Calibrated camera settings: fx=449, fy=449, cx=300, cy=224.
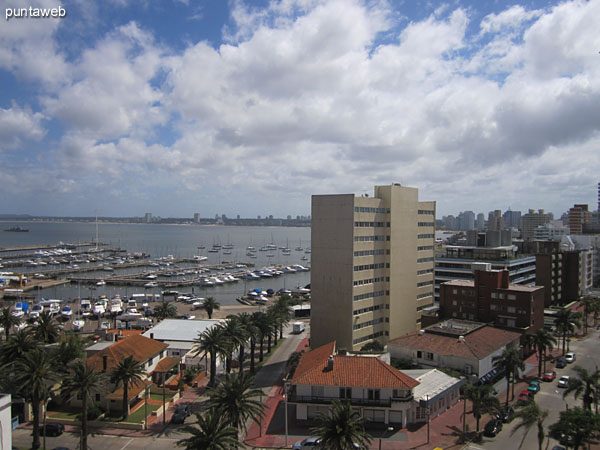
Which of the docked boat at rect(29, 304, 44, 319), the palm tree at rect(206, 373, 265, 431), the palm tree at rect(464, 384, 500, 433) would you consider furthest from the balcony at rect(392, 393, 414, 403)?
the docked boat at rect(29, 304, 44, 319)

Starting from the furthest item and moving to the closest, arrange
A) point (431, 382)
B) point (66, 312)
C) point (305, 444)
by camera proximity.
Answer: point (66, 312)
point (431, 382)
point (305, 444)

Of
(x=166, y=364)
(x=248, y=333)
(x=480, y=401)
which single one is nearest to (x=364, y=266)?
(x=248, y=333)

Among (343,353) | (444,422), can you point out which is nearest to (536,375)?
(444,422)

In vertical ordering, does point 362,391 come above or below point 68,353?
below

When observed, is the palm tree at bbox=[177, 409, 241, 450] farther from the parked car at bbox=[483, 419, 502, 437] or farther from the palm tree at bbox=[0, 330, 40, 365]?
the palm tree at bbox=[0, 330, 40, 365]

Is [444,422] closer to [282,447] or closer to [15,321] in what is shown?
[282,447]

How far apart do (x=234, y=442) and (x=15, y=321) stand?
4085 cm

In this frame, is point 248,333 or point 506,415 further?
point 248,333

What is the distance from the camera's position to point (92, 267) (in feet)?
536

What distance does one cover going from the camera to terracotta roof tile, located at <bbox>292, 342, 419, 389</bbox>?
3562cm

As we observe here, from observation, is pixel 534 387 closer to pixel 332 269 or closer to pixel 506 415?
pixel 506 415

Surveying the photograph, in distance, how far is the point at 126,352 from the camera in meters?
42.3

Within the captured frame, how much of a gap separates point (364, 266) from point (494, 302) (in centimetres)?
1783

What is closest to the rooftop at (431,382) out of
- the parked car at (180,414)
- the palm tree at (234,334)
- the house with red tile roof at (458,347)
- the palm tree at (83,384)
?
the house with red tile roof at (458,347)
